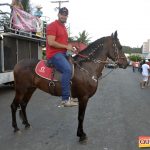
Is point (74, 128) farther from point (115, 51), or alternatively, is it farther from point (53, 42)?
point (53, 42)

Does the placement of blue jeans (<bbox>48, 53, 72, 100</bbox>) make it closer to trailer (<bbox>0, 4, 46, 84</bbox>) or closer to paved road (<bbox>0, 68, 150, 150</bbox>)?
paved road (<bbox>0, 68, 150, 150</bbox>)

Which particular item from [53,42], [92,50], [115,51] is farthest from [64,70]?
[115,51]

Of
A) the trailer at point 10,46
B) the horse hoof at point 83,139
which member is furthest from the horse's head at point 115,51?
the trailer at point 10,46

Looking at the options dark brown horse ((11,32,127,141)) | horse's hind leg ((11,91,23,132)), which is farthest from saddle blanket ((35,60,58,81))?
horse's hind leg ((11,91,23,132))

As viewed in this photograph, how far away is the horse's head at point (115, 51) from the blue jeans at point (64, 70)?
3.64 feet

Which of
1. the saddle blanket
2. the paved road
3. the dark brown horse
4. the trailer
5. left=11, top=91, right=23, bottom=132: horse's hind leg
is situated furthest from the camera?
the trailer

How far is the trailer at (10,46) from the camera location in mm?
14406

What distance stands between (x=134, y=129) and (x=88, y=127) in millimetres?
1123

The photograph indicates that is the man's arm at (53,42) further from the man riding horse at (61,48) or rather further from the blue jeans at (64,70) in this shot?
the blue jeans at (64,70)

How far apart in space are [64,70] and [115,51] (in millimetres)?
1364

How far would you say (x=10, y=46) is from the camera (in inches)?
597

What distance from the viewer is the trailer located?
567 inches

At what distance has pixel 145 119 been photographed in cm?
929

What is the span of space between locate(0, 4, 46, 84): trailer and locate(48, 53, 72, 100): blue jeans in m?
7.80
